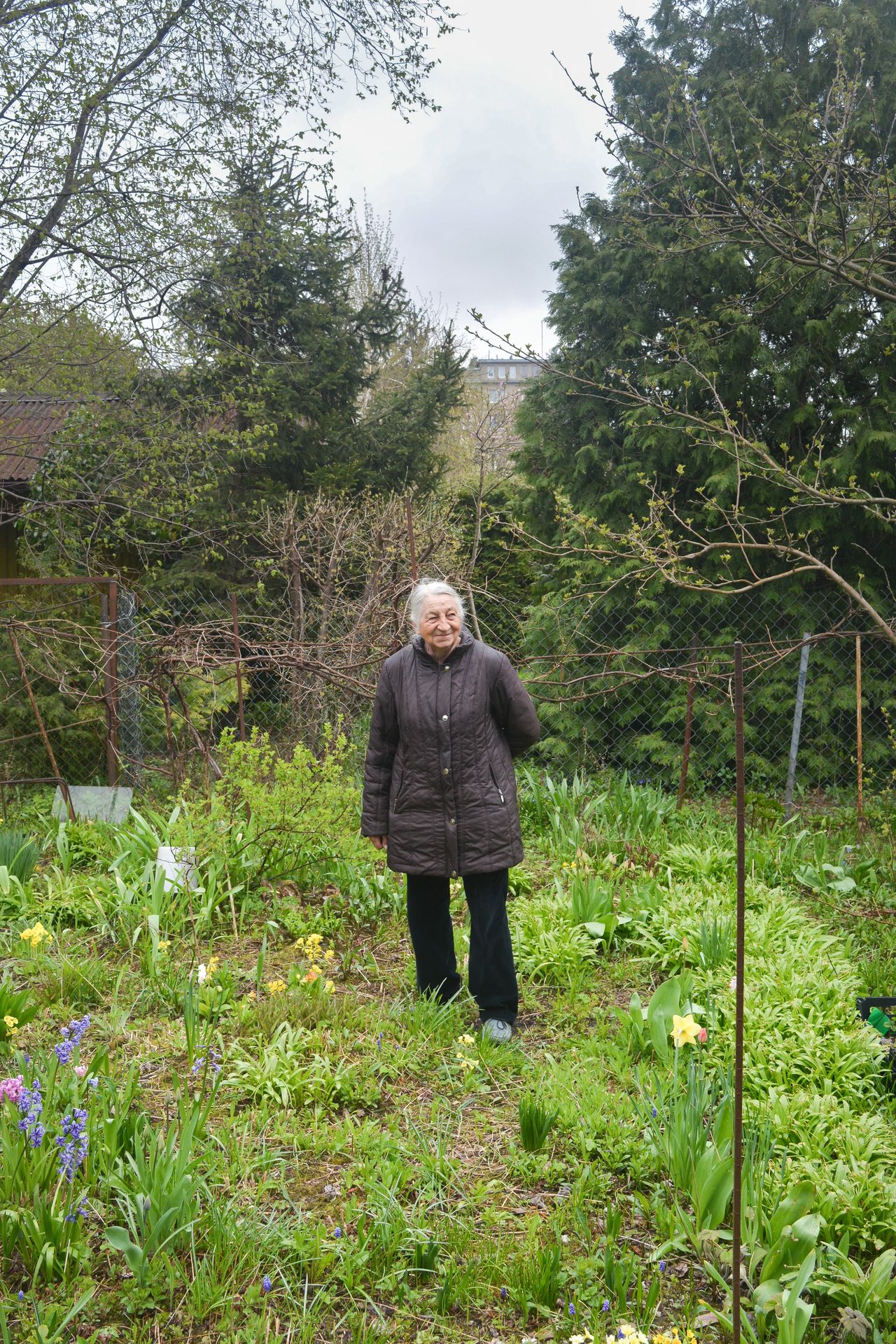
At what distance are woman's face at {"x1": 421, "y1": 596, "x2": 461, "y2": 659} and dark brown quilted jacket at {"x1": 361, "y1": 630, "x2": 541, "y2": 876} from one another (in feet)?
0.18

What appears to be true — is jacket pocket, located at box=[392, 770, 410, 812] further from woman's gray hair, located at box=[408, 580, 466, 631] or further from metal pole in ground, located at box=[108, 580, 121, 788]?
metal pole in ground, located at box=[108, 580, 121, 788]

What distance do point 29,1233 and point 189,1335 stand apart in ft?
1.34

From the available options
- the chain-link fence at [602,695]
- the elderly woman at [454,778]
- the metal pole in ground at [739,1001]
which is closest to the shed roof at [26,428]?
the chain-link fence at [602,695]

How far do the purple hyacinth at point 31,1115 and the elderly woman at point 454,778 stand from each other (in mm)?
1312

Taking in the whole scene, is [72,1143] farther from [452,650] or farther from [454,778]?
[452,650]

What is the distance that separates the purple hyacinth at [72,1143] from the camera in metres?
1.96

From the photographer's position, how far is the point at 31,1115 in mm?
1978

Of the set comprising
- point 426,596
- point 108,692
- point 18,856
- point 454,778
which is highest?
point 426,596

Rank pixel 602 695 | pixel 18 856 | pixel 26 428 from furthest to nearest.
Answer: pixel 26 428 < pixel 602 695 < pixel 18 856

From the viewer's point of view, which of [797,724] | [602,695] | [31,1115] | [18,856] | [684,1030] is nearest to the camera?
[31,1115]

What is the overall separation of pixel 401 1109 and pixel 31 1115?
1.10 metres

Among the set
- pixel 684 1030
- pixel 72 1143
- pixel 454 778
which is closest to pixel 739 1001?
pixel 684 1030

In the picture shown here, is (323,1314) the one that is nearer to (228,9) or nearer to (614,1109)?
(614,1109)

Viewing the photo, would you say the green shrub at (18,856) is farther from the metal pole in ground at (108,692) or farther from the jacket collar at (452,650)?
the jacket collar at (452,650)
